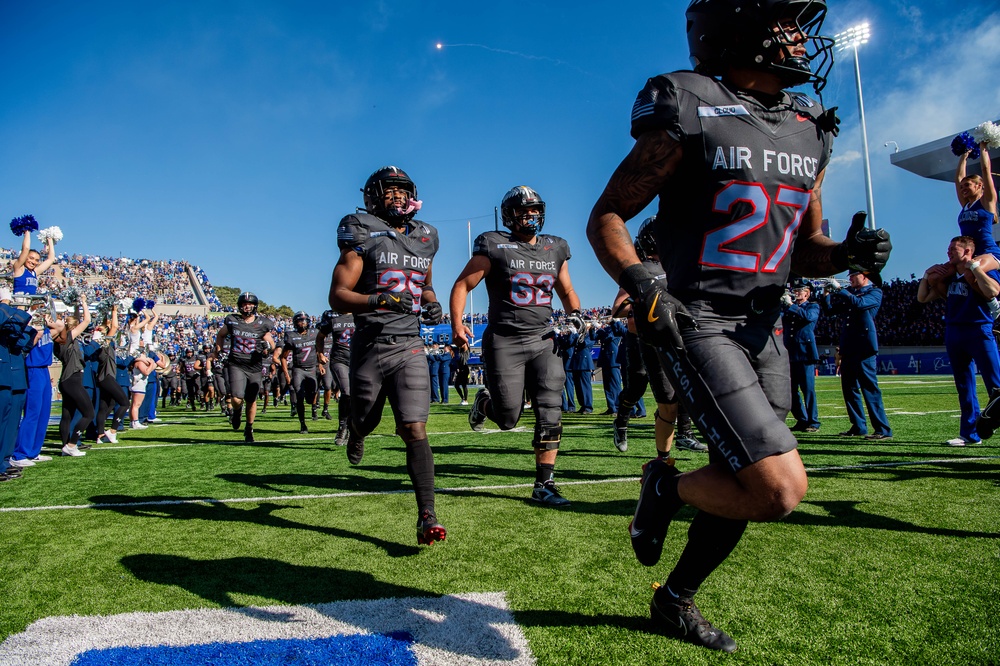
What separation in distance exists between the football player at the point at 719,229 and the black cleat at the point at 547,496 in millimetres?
2176

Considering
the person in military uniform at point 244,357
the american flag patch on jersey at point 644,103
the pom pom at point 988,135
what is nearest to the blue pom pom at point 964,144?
the pom pom at point 988,135

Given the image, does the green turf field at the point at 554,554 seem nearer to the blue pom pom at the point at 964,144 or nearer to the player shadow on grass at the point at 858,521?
the player shadow on grass at the point at 858,521

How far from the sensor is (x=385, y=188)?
4539mm

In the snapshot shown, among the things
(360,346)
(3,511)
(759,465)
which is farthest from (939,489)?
(3,511)

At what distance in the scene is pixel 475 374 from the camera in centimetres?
3700

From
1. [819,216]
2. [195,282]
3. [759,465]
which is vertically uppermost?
[195,282]

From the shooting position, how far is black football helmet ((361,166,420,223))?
178 inches

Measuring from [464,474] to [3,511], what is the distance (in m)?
3.70

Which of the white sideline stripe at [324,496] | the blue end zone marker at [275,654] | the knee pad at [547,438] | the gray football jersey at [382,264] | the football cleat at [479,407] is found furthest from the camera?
the football cleat at [479,407]

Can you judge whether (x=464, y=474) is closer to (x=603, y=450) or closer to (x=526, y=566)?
(x=603, y=450)

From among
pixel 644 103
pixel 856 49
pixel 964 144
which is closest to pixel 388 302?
pixel 644 103

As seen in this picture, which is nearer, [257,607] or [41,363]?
[257,607]

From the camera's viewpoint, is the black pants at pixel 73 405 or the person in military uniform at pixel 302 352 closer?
the black pants at pixel 73 405

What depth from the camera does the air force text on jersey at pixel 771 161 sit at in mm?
2396
